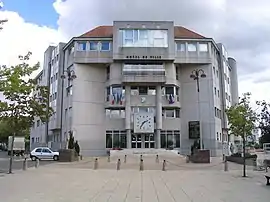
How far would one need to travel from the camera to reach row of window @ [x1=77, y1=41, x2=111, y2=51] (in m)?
54.0

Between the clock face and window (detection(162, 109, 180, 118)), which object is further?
window (detection(162, 109, 180, 118))

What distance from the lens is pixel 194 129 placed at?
5319cm

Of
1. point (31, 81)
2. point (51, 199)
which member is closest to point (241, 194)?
point (51, 199)

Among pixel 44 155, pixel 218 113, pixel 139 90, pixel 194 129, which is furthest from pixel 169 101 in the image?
pixel 44 155

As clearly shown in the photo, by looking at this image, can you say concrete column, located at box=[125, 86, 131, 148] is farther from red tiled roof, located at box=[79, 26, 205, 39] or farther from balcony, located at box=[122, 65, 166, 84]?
red tiled roof, located at box=[79, 26, 205, 39]

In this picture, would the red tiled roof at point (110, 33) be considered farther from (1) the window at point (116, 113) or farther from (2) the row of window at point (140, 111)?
(2) the row of window at point (140, 111)

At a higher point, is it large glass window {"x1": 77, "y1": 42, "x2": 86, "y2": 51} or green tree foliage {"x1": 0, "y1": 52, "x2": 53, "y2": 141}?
large glass window {"x1": 77, "y1": 42, "x2": 86, "y2": 51}

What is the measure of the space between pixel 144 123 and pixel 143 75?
6.72 metres

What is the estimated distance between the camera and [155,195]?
1215 cm

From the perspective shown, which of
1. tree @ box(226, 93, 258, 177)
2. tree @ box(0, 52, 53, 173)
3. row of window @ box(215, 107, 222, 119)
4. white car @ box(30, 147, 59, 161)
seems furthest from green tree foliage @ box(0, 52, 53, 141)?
row of window @ box(215, 107, 222, 119)

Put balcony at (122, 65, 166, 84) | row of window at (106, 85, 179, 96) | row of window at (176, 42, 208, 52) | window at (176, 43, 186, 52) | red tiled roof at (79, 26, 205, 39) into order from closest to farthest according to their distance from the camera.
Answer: balcony at (122, 65, 166, 84) < row of window at (106, 85, 179, 96) < window at (176, 43, 186, 52) < row of window at (176, 42, 208, 52) < red tiled roof at (79, 26, 205, 39)

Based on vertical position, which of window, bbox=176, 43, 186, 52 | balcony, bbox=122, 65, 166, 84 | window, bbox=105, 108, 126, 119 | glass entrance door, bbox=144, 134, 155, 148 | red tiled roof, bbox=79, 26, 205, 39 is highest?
red tiled roof, bbox=79, 26, 205, 39

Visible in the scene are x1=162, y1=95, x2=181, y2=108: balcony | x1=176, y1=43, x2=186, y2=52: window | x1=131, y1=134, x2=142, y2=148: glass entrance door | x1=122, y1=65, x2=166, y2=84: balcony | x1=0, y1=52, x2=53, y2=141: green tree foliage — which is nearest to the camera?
x1=0, y1=52, x2=53, y2=141: green tree foliage

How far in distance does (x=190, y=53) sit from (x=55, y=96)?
24.5m
